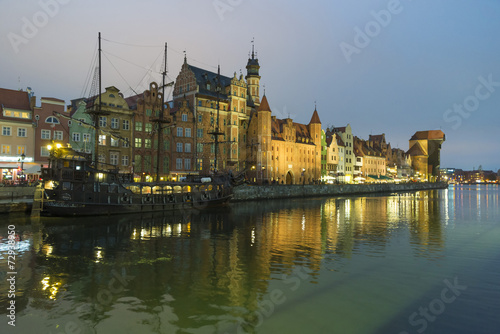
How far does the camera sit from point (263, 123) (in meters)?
89.4

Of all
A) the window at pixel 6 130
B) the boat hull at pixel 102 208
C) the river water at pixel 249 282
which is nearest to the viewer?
the river water at pixel 249 282

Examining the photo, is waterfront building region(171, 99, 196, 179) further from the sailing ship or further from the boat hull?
the boat hull

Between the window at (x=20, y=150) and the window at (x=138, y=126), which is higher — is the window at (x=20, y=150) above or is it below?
below

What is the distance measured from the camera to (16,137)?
57.2 metres

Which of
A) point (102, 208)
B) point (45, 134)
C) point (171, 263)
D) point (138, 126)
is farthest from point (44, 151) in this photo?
point (171, 263)

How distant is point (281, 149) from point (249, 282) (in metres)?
82.3

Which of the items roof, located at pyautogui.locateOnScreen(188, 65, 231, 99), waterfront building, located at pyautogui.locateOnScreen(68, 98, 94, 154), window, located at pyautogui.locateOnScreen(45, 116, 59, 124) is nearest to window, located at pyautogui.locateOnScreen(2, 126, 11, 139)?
window, located at pyautogui.locateOnScreen(45, 116, 59, 124)

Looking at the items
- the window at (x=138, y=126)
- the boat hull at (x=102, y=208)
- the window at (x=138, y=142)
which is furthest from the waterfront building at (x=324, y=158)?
the boat hull at (x=102, y=208)

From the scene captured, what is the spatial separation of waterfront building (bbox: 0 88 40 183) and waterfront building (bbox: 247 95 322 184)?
41.7 meters

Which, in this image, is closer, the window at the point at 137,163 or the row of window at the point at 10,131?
the row of window at the point at 10,131

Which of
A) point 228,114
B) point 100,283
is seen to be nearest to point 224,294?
point 100,283

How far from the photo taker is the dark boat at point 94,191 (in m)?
40.5

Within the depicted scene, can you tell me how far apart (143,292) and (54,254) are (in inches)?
424

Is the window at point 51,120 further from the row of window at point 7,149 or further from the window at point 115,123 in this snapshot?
the window at point 115,123
